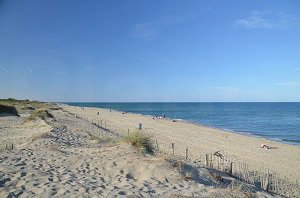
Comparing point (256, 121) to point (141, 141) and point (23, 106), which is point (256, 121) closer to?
point (23, 106)

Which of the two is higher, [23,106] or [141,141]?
[23,106]

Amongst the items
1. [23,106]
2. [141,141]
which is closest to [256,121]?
[23,106]

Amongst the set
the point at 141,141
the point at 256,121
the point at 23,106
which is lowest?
the point at 256,121

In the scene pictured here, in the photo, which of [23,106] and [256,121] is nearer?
[23,106]

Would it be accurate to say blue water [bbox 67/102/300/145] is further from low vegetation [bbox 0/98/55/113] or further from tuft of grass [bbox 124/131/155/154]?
low vegetation [bbox 0/98/55/113]

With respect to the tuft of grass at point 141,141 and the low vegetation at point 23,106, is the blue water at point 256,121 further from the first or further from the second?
the low vegetation at point 23,106

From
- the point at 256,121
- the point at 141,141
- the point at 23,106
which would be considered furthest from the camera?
the point at 256,121

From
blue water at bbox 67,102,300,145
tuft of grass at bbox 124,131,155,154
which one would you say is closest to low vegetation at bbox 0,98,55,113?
blue water at bbox 67,102,300,145

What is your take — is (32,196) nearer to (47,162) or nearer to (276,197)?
(47,162)

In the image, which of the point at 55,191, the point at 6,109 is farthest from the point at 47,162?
the point at 6,109

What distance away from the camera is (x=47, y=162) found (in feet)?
35.8

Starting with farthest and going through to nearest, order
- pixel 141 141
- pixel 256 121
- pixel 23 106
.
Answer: pixel 256 121
pixel 23 106
pixel 141 141

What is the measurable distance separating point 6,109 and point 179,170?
33.0 m

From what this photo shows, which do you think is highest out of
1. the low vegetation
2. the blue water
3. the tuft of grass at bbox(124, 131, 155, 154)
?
the low vegetation
